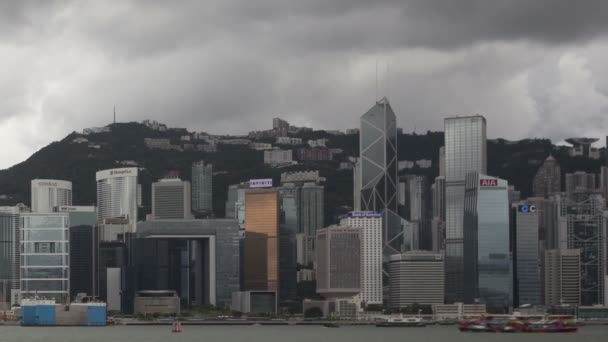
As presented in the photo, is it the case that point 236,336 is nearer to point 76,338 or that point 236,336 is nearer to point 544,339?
point 76,338

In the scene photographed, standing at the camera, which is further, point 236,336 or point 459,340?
point 236,336

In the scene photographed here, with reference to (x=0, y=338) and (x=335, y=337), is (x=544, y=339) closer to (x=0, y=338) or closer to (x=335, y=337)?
(x=335, y=337)

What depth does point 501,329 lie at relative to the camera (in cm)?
19288

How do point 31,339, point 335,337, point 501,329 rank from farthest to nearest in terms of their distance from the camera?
point 501,329
point 335,337
point 31,339

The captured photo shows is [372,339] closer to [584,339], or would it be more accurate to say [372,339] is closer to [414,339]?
[414,339]

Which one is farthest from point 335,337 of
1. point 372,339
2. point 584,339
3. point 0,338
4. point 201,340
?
point 0,338

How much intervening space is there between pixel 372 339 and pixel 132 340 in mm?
28677

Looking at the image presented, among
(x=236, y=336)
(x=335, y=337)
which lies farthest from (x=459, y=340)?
(x=236, y=336)

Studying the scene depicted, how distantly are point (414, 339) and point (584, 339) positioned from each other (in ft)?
66.5

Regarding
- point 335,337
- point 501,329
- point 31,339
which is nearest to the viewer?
point 31,339

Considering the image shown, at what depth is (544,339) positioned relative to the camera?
16412 centimetres

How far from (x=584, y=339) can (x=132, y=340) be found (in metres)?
53.7

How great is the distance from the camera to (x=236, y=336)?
174375 mm

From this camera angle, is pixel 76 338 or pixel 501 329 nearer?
pixel 76 338
